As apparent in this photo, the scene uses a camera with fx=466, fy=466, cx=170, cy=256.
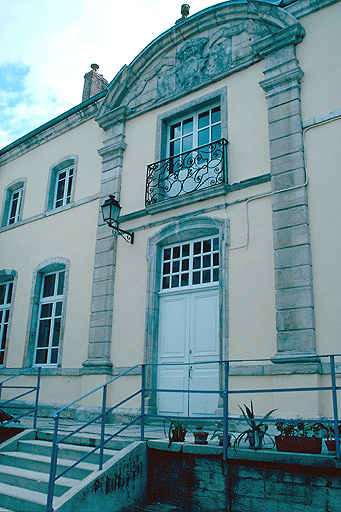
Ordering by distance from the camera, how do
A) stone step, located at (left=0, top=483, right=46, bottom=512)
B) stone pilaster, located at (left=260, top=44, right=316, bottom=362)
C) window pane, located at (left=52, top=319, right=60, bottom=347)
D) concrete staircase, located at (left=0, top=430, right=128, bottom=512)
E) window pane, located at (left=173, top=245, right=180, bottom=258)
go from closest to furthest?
stone step, located at (left=0, top=483, right=46, bottom=512), concrete staircase, located at (left=0, top=430, right=128, bottom=512), stone pilaster, located at (left=260, top=44, right=316, bottom=362), window pane, located at (left=173, top=245, right=180, bottom=258), window pane, located at (left=52, top=319, right=60, bottom=347)

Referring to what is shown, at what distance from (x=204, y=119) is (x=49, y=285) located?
4.75m

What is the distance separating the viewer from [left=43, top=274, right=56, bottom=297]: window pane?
32.5ft

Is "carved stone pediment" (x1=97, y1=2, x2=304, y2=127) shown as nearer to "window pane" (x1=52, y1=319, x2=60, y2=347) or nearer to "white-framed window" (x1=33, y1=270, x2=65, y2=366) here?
"white-framed window" (x1=33, y1=270, x2=65, y2=366)

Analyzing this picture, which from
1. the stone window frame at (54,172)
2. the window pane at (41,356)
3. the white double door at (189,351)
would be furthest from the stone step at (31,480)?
the stone window frame at (54,172)

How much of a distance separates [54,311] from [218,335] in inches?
161

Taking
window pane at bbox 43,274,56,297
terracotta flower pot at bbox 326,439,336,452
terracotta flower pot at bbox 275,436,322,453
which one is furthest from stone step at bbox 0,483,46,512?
window pane at bbox 43,274,56,297

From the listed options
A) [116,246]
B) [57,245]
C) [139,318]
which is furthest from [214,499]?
[57,245]

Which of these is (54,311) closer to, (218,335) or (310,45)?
(218,335)

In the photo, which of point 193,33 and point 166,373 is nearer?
point 166,373

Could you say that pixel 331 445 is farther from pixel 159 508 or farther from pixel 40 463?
pixel 40 463

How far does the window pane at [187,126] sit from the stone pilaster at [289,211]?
1.69m

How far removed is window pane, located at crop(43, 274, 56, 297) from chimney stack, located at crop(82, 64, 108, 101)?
485 cm

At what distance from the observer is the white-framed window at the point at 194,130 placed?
8.06 m

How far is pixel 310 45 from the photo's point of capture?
6.97 m
